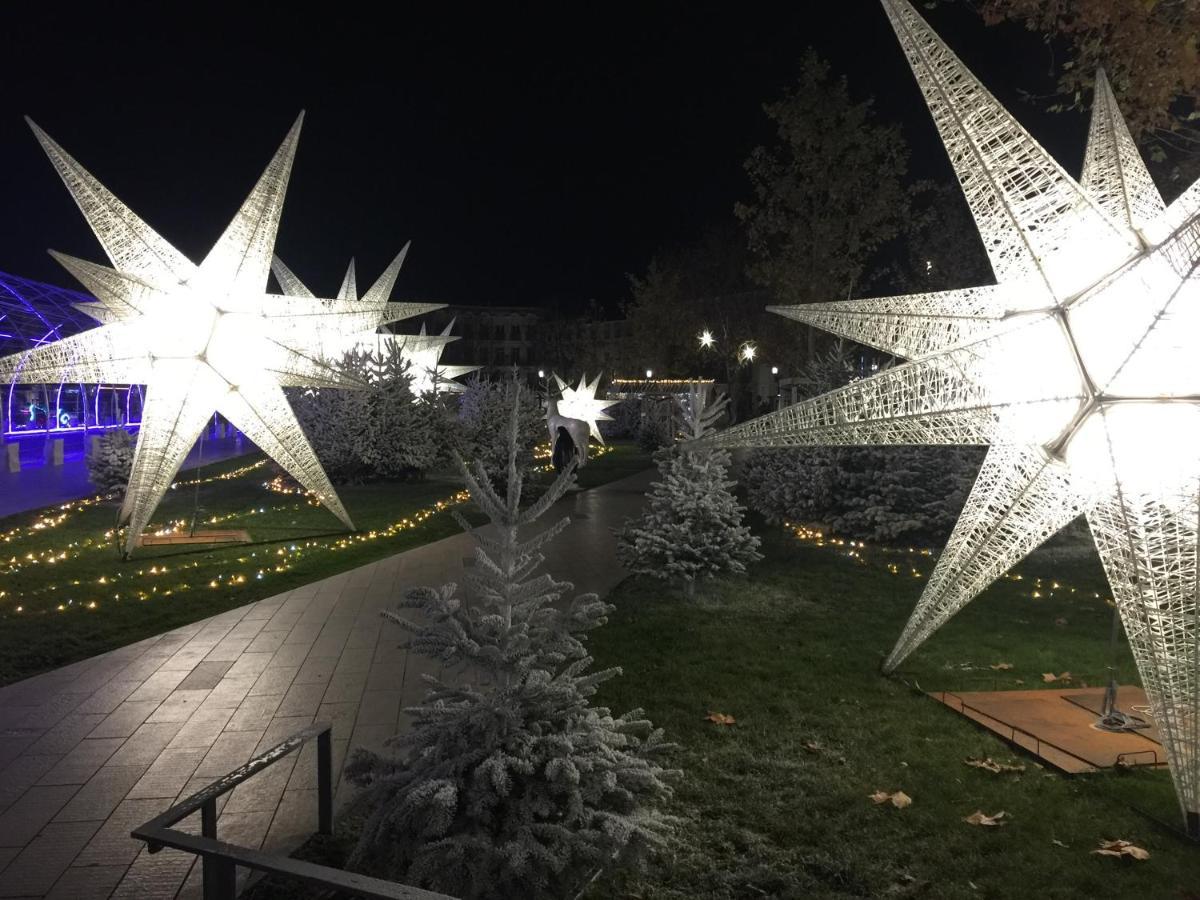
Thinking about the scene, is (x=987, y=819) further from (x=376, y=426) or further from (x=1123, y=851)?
(x=376, y=426)

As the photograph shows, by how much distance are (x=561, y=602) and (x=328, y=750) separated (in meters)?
5.59

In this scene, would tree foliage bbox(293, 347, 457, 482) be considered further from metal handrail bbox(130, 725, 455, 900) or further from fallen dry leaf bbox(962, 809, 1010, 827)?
metal handrail bbox(130, 725, 455, 900)

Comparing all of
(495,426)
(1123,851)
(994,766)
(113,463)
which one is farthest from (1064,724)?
(495,426)

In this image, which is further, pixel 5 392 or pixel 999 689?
pixel 5 392

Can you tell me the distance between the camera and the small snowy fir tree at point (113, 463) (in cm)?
1781

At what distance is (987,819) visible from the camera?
4848mm

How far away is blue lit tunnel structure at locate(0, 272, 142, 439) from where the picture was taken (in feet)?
92.7

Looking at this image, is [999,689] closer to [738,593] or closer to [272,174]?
[738,593]

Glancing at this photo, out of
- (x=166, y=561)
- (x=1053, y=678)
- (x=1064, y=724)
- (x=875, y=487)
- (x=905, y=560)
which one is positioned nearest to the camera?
(x=1064, y=724)

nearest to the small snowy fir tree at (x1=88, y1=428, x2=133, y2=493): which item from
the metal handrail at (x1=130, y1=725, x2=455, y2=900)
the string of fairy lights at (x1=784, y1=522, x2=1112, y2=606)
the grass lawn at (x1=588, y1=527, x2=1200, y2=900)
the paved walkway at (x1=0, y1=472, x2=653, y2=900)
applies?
the paved walkway at (x1=0, y1=472, x2=653, y2=900)

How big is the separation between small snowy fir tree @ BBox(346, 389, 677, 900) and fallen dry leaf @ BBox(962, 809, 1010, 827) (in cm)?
208

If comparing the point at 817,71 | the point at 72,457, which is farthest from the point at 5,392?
the point at 817,71

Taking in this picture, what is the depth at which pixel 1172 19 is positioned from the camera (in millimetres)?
7902

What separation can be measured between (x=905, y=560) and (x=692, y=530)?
4.15 meters
